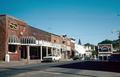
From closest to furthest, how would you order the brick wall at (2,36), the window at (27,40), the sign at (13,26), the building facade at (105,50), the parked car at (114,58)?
the brick wall at (2,36)
the sign at (13,26)
the window at (27,40)
the building facade at (105,50)
the parked car at (114,58)

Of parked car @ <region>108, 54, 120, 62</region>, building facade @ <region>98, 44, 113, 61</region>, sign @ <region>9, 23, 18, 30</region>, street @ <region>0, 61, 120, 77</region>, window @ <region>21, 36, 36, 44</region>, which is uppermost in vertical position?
sign @ <region>9, 23, 18, 30</region>

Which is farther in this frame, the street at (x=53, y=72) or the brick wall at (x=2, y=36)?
the brick wall at (x=2, y=36)

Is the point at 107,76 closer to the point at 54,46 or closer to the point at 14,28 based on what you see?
the point at 14,28

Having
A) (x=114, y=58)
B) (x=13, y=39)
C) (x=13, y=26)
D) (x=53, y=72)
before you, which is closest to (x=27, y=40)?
(x=13, y=39)

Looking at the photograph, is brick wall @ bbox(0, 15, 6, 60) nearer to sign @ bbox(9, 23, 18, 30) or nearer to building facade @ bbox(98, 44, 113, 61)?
sign @ bbox(9, 23, 18, 30)

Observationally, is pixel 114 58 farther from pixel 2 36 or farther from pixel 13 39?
pixel 2 36

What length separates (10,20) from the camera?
59.2 metres

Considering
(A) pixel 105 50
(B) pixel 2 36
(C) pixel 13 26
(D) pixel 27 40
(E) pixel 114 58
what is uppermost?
(C) pixel 13 26

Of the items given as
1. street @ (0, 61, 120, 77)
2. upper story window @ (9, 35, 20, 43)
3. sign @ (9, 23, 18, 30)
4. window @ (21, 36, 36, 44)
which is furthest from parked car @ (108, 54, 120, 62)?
street @ (0, 61, 120, 77)

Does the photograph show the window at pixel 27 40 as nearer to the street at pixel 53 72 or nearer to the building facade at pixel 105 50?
the building facade at pixel 105 50

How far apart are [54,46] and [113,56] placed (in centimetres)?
1812

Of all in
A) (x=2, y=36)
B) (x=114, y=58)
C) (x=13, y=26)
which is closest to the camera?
(x=2, y=36)

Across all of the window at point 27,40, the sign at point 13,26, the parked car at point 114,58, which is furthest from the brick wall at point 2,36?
the parked car at point 114,58

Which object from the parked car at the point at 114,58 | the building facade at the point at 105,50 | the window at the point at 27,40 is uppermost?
the window at the point at 27,40
